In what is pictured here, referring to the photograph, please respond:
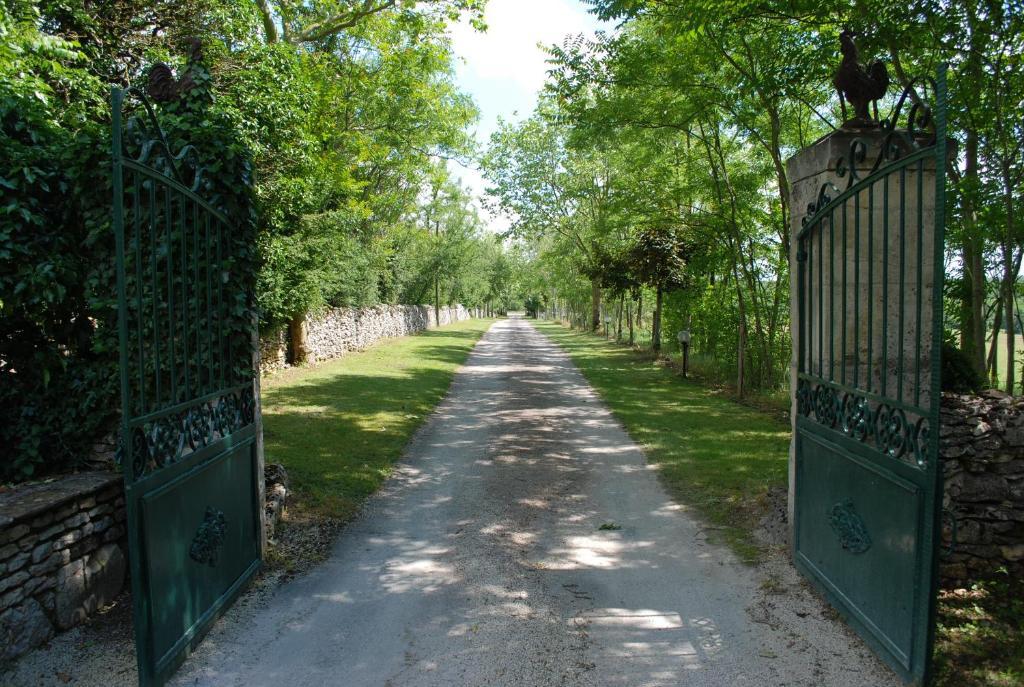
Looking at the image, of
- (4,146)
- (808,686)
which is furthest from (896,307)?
(4,146)

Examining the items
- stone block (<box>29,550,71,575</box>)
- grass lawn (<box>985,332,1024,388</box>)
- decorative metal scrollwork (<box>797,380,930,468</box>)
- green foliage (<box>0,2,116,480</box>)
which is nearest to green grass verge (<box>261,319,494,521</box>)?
green foliage (<box>0,2,116,480</box>)

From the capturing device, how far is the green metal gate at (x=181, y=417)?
352 cm

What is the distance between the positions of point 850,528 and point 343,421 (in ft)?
29.1

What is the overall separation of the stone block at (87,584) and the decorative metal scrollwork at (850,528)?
4.96 meters

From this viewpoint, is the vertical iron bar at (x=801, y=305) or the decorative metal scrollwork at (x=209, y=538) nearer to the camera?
the decorative metal scrollwork at (x=209, y=538)

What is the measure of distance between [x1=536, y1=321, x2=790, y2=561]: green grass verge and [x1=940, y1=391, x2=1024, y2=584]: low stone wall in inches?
59.5

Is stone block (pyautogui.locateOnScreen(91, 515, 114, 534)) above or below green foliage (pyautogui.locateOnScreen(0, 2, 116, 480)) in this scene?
below

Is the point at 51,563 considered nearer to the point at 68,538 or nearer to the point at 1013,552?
the point at 68,538

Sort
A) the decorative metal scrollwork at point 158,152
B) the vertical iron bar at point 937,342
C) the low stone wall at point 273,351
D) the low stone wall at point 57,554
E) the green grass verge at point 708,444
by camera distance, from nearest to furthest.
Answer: the vertical iron bar at point 937,342 → the decorative metal scrollwork at point 158,152 → the low stone wall at point 57,554 → the green grass verge at point 708,444 → the low stone wall at point 273,351

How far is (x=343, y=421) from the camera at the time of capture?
11539mm

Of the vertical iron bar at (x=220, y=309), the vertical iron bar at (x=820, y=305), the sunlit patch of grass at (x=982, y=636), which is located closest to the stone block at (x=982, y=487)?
the sunlit patch of grass at (x=982, y=636)

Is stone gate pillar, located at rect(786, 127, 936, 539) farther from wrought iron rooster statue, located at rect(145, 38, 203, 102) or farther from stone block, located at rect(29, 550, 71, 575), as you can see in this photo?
stone block, located at rect(29, 550, 71, 575)

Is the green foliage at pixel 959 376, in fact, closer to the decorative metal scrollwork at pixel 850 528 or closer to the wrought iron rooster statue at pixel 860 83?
the decorative metal scrollwork at pixel 850 528

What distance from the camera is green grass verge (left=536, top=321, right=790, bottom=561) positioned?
6887 millimetres
